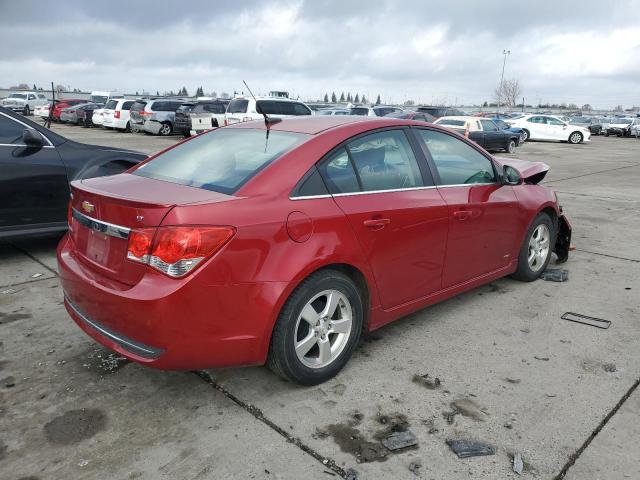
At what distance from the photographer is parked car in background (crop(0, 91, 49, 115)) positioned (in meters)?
39.7

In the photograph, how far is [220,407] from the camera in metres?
2.93

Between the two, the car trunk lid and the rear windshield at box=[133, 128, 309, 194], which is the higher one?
the rear windshield at box=[133, 128, 309, 194]

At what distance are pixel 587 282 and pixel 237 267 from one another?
3.85 metres

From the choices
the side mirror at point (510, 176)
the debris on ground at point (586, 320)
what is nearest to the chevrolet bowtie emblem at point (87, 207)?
the side mirror at point (510, 176)

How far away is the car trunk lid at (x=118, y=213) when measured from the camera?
265 cm

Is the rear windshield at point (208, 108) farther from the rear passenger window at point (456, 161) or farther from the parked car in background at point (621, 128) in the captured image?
the parked car in background at point (621, 128)

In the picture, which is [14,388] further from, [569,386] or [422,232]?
[569,386]

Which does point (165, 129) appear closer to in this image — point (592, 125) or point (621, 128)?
point (592, 125)

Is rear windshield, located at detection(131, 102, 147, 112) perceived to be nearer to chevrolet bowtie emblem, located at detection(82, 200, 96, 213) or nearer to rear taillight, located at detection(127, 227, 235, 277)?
chevrolet bowtie emblem, located at detection(82, 200, 96, 213)

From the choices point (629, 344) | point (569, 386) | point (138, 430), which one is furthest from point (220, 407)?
point (629, 344)

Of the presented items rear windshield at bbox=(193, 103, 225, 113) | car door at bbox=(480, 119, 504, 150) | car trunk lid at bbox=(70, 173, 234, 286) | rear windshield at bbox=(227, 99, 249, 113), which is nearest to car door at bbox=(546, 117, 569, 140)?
car door at bbox=(480, 119, 504, 150)

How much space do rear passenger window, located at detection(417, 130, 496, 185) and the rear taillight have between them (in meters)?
1.91

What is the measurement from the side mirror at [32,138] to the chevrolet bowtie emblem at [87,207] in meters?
2.85

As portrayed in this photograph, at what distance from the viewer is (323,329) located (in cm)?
310
